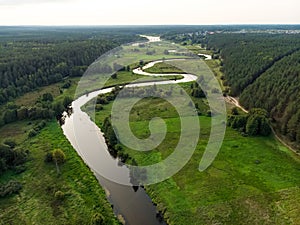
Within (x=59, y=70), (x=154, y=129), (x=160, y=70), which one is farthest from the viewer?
(x=160, y=70)

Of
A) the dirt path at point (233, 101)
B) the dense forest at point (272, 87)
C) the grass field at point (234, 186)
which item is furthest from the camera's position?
the dirt path at point (233, 101)

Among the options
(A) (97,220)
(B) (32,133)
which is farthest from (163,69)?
(A) (97,220)

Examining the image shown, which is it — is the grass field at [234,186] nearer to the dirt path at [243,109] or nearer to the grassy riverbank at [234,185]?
the grassy riverbank at [234,185]

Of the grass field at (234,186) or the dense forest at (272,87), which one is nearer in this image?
the grass field at (234,186)

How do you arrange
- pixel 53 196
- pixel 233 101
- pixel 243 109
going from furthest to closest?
pixel 233 101
pixel 243 109
pixel 53 196

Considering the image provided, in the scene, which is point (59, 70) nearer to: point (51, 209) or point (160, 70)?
point (160, 70)

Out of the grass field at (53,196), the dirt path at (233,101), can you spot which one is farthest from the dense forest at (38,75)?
the dirt path at (233,101)

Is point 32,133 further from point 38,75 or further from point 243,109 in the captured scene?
point 243,109

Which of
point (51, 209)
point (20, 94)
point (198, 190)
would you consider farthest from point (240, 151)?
point (20, 94)

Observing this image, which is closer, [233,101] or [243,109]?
[243,109]
